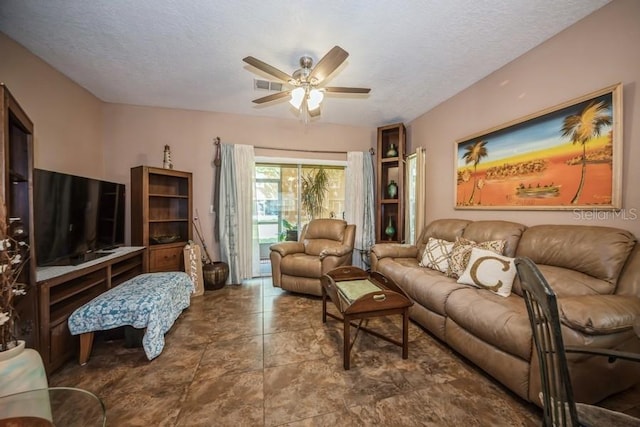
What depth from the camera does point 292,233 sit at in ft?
13.8

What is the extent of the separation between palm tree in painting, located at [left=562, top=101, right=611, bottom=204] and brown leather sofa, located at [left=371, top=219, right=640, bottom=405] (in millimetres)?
441

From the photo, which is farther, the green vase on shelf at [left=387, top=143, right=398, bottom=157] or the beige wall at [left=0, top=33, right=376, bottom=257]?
the green vase on shelf at [left=387, top=143, right=398, bottom=157]

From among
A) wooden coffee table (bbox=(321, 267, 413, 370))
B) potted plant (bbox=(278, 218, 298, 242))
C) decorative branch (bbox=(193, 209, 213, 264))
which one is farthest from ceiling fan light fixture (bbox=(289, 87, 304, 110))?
decorative branch (bbox=(193, 209, 213, 264))

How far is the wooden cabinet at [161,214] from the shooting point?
298cm

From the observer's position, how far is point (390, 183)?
403 centimetres

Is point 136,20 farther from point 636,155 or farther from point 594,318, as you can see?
point 636,155

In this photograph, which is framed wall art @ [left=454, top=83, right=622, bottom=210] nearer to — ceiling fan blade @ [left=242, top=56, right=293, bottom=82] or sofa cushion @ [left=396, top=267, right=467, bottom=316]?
sofa cushion @ [left=396, top=267, right=467, bottom=316]

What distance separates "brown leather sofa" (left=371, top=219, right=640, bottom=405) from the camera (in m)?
1.22

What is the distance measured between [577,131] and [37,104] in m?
4.79

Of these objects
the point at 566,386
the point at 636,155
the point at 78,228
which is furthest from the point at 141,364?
the point at 636,155

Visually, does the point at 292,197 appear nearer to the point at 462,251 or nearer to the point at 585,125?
the point at 462,251

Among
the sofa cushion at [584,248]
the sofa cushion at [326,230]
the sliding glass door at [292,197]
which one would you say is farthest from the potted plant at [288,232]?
the sofa cushion at [584,248]

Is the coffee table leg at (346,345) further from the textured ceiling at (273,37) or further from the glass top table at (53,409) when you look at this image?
the textured ceiling at (273,37)

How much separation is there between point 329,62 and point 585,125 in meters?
2.01
